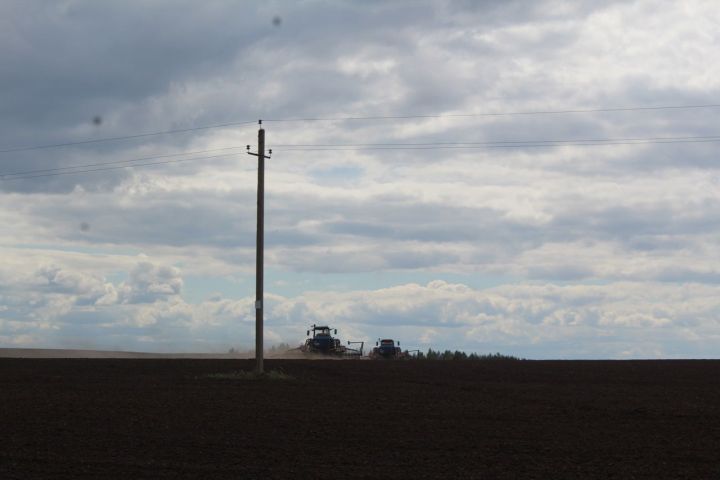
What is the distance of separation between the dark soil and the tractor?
37471mm

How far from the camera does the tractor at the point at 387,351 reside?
253 feet

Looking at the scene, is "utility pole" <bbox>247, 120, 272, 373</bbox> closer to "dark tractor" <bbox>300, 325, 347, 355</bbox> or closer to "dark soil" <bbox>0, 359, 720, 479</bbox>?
"dark soil" <bbox>0, 359, 720, 479</bbox>

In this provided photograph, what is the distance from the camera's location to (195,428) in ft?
74.7

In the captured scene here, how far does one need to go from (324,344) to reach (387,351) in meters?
5.58

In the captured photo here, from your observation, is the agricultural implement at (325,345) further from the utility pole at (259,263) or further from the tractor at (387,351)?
the utility pole at (259,263)

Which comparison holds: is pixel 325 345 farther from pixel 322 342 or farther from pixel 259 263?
pixel 259 263

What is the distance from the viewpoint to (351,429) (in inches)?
908

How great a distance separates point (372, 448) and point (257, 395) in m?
11.9

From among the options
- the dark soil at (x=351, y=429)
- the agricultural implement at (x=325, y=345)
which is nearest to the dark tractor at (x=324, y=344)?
the agricultural implement at (x=325, y=345)

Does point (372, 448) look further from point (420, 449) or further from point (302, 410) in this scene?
point (302, 410)

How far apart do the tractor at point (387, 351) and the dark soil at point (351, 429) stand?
123ft

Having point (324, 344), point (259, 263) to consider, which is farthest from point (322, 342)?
point (259, 263)

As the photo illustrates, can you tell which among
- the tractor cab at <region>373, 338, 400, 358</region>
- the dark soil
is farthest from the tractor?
the dark soil

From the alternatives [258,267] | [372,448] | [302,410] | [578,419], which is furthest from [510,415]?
[258,267]
